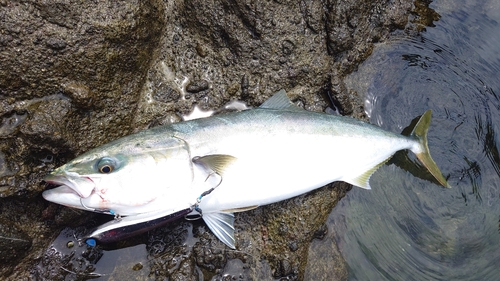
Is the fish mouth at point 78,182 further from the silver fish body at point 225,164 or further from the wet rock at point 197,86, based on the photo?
the wet rock at point 197,86

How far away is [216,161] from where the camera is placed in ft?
7.92

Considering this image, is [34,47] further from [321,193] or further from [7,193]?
[321,193]

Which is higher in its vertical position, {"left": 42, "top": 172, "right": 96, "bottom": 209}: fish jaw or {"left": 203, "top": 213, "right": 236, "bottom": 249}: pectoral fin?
{"left": 42, "top": 172, "right": 96, "bottom": 209}: fish jaw

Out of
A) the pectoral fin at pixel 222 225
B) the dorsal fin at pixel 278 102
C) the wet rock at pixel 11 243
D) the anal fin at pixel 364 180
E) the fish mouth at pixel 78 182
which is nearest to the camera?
the fish mouth at pixel 78 182

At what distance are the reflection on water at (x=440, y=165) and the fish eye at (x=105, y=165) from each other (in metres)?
1.97

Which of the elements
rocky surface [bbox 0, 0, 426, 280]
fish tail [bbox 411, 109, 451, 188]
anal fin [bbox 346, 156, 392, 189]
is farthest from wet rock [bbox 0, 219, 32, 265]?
fish tail [bbox 411, 109, 451, 188]

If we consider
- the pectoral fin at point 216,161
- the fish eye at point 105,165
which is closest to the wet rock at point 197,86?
the pectoral fin at point 216,161

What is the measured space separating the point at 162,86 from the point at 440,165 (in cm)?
272

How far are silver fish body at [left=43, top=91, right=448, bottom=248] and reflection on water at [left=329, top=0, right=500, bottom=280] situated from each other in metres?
0.46

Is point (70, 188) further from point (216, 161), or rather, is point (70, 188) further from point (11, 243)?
point (216, 161)

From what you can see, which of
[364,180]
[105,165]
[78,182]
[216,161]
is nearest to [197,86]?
[216,161]

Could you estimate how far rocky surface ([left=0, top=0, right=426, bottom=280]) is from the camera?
102 inches

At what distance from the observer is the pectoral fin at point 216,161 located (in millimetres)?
2404

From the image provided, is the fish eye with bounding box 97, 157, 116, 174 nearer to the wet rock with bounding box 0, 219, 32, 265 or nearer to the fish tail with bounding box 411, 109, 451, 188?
the wet rock with bounding box 0, 219, 32, 265
